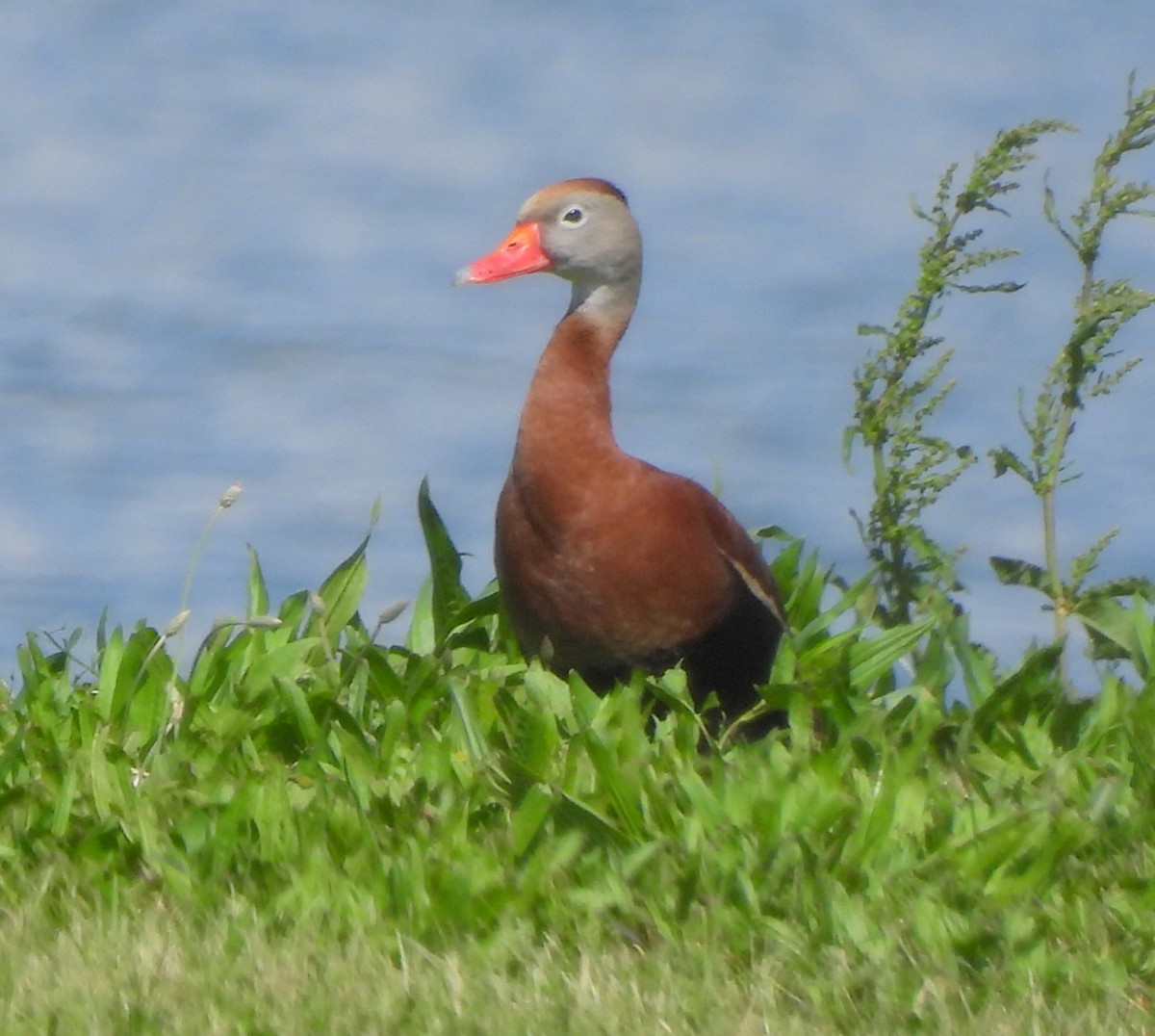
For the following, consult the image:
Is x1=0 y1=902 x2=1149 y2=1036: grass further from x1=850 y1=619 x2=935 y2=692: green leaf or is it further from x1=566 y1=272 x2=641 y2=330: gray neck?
x1=566 y1=272 x2=641 y2=330: gray neck

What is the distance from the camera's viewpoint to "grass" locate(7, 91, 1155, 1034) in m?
3.31

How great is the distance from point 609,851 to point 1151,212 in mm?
2595

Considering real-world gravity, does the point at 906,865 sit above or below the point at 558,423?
below

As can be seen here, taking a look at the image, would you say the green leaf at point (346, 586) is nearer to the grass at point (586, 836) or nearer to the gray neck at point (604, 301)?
the grass at point (586, 836)

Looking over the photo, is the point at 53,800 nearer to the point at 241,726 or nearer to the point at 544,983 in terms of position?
the point at 241,726

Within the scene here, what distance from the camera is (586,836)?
386cm

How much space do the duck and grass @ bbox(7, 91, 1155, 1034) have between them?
0.11 meters

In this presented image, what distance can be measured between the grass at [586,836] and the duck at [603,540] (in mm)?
110

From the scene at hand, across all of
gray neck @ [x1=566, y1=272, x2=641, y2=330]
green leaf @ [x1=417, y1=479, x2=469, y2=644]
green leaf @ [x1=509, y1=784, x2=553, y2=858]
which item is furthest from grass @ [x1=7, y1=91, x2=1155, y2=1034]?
gray neck @ [x1=566, y1=272, x2=641, y2=330]

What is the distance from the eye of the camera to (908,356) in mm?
5535

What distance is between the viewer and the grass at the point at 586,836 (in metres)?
3.31

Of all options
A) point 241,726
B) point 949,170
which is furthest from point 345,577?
point 949,170

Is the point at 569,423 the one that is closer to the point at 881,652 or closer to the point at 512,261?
the point at 512,261

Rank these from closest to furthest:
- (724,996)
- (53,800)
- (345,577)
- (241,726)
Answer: (724,996) → (53,800) → (241,726) → (345,577)
